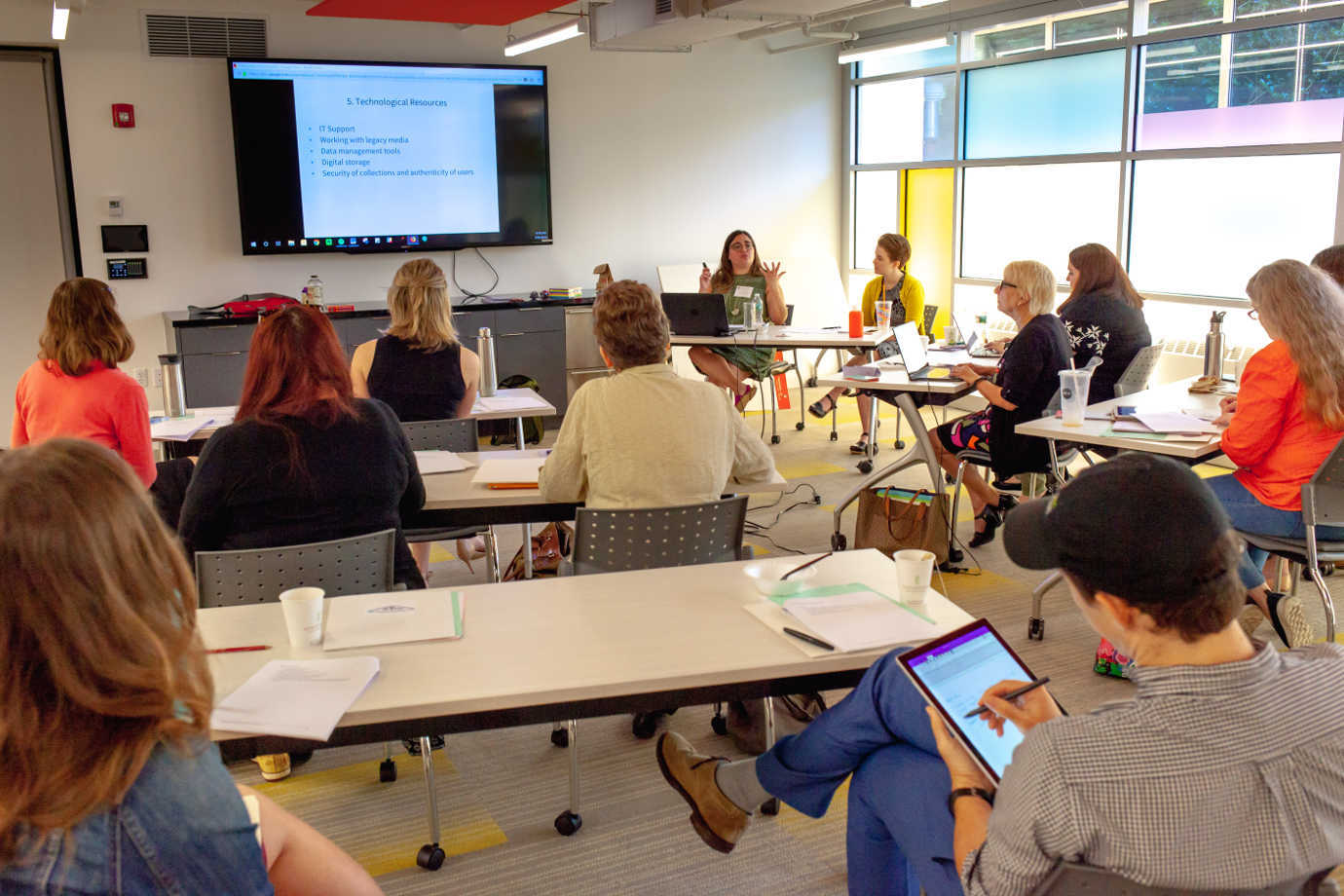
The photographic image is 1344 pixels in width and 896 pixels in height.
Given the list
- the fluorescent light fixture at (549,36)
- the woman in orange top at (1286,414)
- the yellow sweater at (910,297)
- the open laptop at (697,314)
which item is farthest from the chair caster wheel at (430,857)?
the fluorescent light fixture at (549,36)

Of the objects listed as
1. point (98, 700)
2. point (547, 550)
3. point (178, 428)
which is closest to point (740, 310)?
point (547, 550)

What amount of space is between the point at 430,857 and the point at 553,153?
267 inches

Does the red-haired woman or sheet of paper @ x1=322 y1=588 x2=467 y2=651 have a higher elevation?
the red-haired woman

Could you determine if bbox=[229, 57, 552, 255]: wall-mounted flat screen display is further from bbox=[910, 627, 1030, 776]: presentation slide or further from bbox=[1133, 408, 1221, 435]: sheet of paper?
bbox=[910, 627, 1030, 776]: presentation slide

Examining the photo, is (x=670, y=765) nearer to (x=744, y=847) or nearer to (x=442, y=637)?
(x=744, y=847)

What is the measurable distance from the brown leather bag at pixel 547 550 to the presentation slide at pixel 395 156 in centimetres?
436

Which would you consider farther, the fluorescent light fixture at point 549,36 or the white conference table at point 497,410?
the fluorescent light fixture at point 549,36

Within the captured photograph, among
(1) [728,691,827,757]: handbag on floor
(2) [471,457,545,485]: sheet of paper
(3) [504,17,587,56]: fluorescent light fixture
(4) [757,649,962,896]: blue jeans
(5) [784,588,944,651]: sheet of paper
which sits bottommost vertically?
(1) [728,691,827,757]: handbag on floor

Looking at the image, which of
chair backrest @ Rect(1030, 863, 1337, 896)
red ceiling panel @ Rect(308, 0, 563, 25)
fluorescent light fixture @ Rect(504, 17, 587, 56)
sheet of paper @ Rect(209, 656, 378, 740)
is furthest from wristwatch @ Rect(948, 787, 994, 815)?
fluorescent light fixture @ Rect(504, 17, 587, 56)

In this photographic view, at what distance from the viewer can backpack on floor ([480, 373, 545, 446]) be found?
7055 millimetres

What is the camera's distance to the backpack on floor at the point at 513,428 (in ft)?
23.1

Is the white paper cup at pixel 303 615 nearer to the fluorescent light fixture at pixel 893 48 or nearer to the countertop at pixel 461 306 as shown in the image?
the countertop at pixel 461 306

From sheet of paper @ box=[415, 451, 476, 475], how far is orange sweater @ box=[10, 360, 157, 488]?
2.87ft

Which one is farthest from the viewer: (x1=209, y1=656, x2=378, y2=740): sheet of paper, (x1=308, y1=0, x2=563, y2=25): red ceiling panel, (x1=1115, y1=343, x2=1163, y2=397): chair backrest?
(x1=308, y1=0, x2=563, y2=25): red ceiling panel
